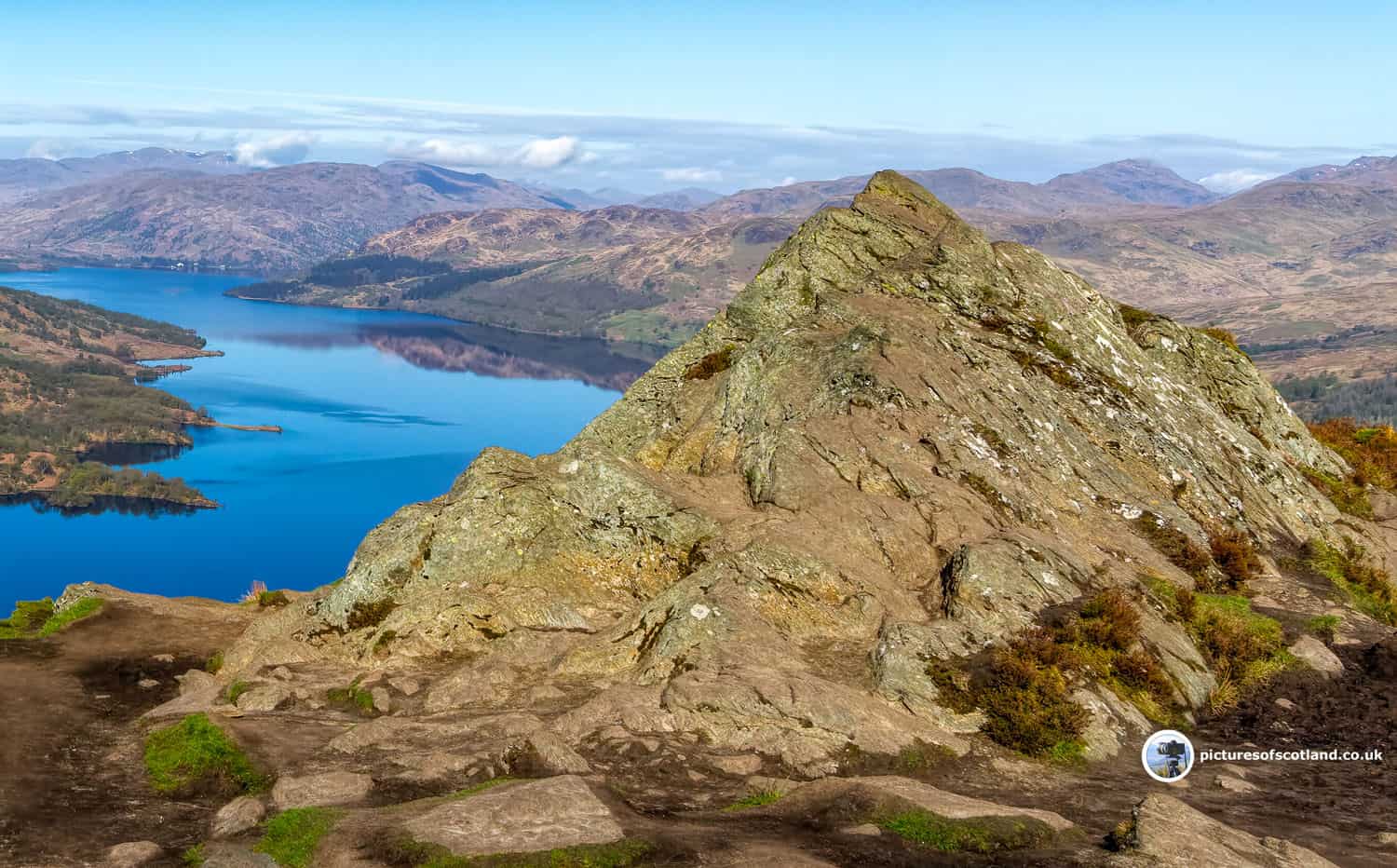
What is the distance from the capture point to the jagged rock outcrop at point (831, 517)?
30.4 m

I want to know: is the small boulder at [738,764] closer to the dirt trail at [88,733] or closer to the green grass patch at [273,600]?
the dirt trail at [88,733]

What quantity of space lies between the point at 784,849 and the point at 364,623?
21447mm

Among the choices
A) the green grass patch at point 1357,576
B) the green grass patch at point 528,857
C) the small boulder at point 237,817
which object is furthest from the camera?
the green grass patch at point 1357,576

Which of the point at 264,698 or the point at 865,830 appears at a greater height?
the point at 865,830

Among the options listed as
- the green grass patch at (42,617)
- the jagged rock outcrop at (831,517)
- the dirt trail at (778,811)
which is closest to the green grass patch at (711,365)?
the jagged rock outcrop at (831,517)

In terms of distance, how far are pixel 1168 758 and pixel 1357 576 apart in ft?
71.3

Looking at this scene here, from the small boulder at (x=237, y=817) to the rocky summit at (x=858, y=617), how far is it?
0.20 m

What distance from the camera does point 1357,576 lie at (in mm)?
41688

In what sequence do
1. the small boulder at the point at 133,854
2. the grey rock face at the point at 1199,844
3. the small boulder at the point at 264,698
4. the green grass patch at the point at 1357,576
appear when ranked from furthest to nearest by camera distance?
the green grass patch at the point at 1357,576 → the small boulder at the point at 264,698 → the small boulder at the point at 133,854 → the grey rock face at the point at 1199,844

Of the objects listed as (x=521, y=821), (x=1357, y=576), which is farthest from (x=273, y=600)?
(x=1357, y=576)

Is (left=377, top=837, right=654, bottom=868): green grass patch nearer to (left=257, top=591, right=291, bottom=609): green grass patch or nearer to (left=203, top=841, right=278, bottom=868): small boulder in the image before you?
(left=203, top=841, right=278, bottom=868): small boulder

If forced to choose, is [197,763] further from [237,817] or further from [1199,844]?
[1199,844]

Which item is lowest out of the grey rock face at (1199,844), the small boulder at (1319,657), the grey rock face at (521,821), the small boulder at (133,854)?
the small boulder at (1319,657)

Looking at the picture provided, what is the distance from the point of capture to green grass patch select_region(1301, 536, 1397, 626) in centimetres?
3991
